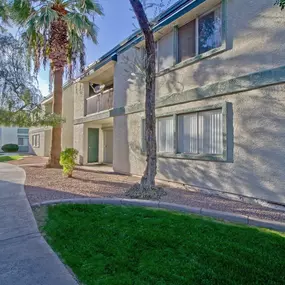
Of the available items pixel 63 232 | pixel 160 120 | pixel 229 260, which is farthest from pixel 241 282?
pixel 160 120

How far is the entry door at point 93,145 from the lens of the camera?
1827cm

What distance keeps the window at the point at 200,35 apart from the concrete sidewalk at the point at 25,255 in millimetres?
7553

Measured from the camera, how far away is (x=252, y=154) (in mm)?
6941

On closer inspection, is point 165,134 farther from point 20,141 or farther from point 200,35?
point 20,141

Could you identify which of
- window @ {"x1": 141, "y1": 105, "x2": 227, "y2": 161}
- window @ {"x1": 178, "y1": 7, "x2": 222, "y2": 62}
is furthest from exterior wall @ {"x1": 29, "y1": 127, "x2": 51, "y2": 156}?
window @ {"x1": 178, "y1": 7, "x2": 222, "y2": 62}

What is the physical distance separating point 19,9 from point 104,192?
11603mm

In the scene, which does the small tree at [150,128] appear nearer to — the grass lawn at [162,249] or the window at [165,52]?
the grass lawn at [162,249]

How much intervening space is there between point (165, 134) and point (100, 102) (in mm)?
7460

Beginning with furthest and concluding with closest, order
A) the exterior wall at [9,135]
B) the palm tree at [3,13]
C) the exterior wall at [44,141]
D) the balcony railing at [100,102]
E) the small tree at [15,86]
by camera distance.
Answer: the exterior wall at [9,135], the exterior wall at [44,141], the balcony railing at [100,102], the palm tree at [3,13], the small tree at [15,86]

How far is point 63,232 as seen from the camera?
4.63 metres

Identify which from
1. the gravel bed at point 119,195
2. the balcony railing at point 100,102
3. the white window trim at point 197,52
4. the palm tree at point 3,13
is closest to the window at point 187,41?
the white window trim at point 197,52

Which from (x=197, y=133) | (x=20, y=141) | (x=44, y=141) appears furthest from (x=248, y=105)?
(x=20, y=141)

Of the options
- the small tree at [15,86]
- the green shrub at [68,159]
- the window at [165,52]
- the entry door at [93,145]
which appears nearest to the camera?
the window at [165,52]

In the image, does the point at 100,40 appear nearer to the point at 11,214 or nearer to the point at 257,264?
the point at 11,214
